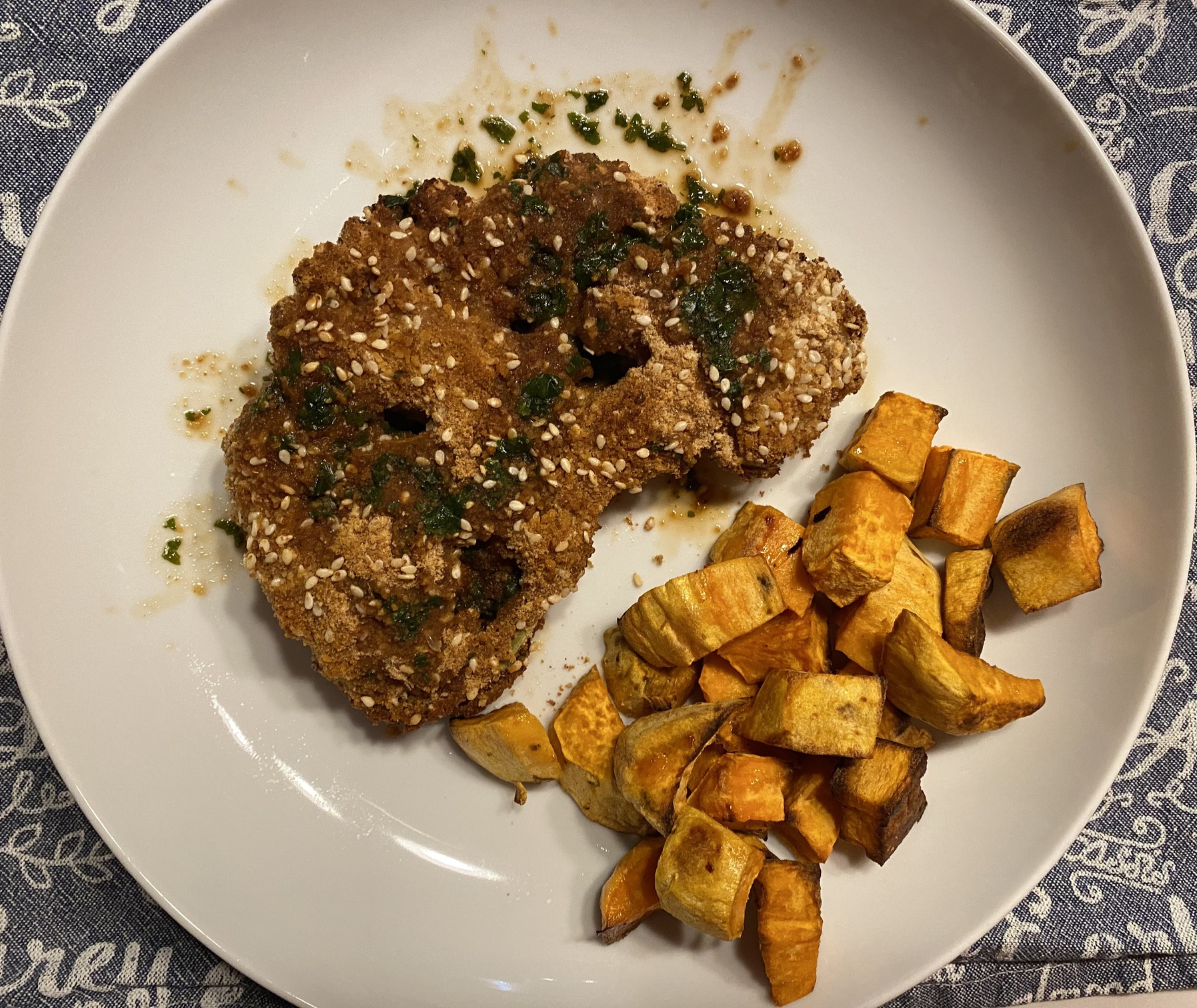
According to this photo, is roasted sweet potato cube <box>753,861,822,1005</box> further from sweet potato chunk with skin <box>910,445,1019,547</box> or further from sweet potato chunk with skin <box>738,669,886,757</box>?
sweet potato chunk with skin <box>910,445,1019,547</box>

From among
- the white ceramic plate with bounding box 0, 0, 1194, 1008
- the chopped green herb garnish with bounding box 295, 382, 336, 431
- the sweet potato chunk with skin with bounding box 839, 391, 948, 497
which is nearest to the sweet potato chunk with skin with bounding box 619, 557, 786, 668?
the white ceramic plate with bounding box 0, 0, 1194, 1008

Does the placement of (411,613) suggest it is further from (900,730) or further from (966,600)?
(966,600)

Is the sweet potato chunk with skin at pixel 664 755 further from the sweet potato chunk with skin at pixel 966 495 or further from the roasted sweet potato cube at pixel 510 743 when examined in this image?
the sweet potato chunk with skin at pixel 966 495

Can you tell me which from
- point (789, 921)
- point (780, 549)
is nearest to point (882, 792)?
point (789, 921)

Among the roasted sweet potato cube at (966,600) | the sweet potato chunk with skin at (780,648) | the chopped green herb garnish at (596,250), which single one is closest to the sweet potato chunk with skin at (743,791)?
the sweet potato chunk with skin at (780,648)

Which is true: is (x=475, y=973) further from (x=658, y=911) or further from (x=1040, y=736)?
(x=1040, y=736)
